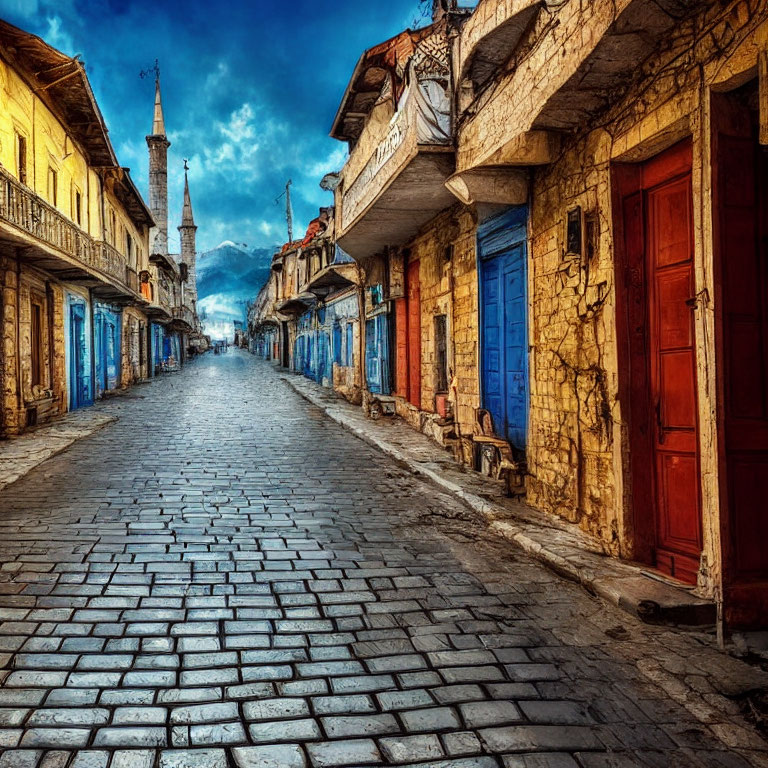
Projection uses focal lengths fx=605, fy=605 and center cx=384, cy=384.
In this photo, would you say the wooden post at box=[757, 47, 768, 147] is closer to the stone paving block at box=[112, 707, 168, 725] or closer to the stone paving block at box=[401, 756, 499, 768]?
the stone paving block at box=[401, 756, 499, 768]

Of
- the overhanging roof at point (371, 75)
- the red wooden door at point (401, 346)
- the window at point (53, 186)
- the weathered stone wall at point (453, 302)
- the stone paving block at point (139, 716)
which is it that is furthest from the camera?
the window at point (53, 186)

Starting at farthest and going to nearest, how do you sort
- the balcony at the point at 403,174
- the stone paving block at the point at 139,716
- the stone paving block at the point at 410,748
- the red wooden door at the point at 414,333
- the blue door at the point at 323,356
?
the blue door at the point at 323,356 < the red wooden door at the point at 414,333 < the balcony at the point at 403,174 < the stone paving block at the point at 139,716 < the stone paving block at the point at 410,748

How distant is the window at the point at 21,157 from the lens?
43.7 ft

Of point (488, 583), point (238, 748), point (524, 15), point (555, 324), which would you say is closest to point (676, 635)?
point (488, 583)

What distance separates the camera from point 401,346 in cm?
1479

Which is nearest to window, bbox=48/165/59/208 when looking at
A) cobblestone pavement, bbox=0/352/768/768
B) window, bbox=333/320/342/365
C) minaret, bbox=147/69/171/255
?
cobblestone pavement, bbox=0/352/768/768

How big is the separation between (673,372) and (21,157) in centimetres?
1445

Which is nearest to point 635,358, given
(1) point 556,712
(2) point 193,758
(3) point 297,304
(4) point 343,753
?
(1) point 556,712

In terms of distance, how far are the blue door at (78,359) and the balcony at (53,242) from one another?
963 millimetres

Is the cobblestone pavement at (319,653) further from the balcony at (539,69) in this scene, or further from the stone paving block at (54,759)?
the balcony at (539,69)

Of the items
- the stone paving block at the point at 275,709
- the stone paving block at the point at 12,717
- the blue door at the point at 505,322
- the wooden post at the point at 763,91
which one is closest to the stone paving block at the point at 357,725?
the stone paving block at the point at 275,709

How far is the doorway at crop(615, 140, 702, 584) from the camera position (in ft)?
15.1

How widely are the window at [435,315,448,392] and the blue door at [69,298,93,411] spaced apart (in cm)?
1138

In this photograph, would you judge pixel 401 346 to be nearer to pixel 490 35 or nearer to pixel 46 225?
pixel 46 225
